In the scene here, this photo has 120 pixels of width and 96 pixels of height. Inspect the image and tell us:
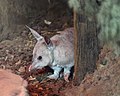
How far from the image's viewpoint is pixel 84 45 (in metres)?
3.79

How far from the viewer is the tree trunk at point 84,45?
3.66 meters

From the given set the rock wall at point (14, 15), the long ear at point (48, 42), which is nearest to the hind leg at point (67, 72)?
the long ear at point (48, 42)

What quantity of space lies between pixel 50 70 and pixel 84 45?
3.29ft

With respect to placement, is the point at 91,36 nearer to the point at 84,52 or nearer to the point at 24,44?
the point at 84,52

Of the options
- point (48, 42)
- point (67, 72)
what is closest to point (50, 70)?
point (67, 72)

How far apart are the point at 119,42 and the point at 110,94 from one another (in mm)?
1427

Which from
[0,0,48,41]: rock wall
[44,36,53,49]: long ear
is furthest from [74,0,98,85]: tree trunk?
[0,0,48,41]: rock wall

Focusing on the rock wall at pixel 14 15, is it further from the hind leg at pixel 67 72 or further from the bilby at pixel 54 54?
the hind leg at pixel 67 72

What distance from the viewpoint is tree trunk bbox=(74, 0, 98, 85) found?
366 centimetres

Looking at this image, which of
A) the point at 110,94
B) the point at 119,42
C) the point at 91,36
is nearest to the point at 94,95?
the point at 110,94

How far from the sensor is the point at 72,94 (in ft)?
13.4

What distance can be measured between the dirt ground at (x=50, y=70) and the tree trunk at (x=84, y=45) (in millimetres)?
67

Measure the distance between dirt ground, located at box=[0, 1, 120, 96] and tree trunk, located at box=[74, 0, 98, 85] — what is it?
7 cm

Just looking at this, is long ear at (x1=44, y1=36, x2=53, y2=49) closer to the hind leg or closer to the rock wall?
the hind leg
